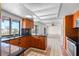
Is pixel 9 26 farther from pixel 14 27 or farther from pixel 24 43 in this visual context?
pixel 24 43

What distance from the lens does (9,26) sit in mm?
1617

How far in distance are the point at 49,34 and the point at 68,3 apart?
0.56 meters

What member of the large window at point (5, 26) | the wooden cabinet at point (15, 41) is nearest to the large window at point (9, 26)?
the large window at point (5, 26)

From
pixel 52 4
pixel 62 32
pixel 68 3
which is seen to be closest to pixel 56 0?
pixel 52 4

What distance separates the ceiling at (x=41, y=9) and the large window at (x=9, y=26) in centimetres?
15

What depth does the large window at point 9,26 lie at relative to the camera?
1612 millimetres

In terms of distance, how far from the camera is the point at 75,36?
1683mm

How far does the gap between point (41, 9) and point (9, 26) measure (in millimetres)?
550

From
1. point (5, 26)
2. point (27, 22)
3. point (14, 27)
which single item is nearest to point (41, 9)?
point (27, 22)

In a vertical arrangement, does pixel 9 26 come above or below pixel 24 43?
above

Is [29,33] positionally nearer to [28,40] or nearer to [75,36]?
[28,40]

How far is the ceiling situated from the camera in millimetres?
1616

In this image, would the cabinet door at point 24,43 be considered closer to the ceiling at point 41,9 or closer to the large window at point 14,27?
the large window at point 14,27

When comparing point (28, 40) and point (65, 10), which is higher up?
point (65, 10)
